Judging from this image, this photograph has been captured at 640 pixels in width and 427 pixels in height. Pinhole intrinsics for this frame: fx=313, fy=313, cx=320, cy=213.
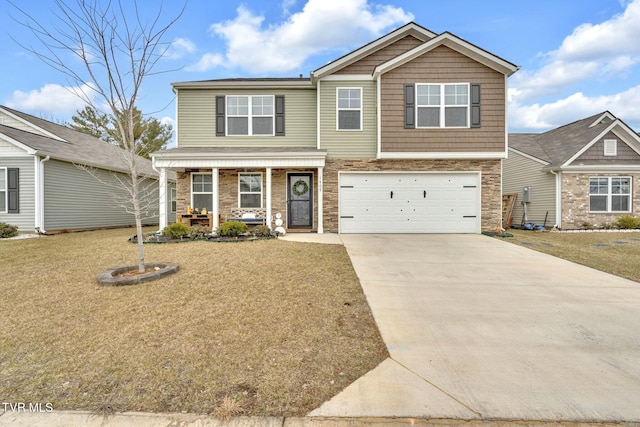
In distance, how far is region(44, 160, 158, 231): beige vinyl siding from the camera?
11.9 m

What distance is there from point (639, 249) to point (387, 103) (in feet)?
27.8

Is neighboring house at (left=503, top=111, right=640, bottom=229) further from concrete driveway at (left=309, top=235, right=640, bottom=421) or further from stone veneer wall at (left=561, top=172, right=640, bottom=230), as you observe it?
concrete driveway at (left=309, top=235, right=640, bottom=421)

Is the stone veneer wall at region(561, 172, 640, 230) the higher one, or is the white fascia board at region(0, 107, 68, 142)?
the white fascia board at region(0, 107, 68, 142)

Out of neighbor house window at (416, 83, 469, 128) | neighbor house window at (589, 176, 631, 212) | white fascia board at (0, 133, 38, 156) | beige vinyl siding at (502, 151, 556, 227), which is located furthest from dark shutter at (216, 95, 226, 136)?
neighbor house window at (589, 176, 631, 212)

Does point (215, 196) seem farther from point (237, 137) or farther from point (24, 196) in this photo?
point (24, 196)

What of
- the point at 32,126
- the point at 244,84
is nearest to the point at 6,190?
the point at 32,126

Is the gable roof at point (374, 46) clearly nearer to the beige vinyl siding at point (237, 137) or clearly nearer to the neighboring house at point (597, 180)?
the beige vinyl siding at point (237, 137)

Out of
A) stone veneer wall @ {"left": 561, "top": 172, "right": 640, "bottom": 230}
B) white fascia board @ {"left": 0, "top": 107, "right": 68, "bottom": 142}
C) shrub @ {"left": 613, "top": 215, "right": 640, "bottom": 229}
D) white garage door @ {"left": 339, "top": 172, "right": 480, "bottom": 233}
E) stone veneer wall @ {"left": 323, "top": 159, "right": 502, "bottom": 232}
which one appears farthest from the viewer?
white fascia board @ {"left": 0, "top": 107, "right": 68, "bottom": 142}

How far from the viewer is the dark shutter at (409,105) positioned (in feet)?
35.7

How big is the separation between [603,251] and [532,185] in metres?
7.61

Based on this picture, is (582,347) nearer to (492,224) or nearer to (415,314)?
(415,314)

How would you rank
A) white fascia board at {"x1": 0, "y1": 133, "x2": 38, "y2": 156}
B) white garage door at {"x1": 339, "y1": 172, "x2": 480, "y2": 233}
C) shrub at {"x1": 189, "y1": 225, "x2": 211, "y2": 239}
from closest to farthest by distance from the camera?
1. shrub at {"x1": 189, "y1": 225, "x2": 211, "y2": 239}
2. white fascia board at {"x1": 0, "y1": 133, "x2": 38, "y2": 156}
3. white garage door at {"x1": 339, "y1": 172, "x2": 480, "y2": 233}

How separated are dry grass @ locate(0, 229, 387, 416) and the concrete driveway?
331 mm

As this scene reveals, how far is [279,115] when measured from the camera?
1197cm
